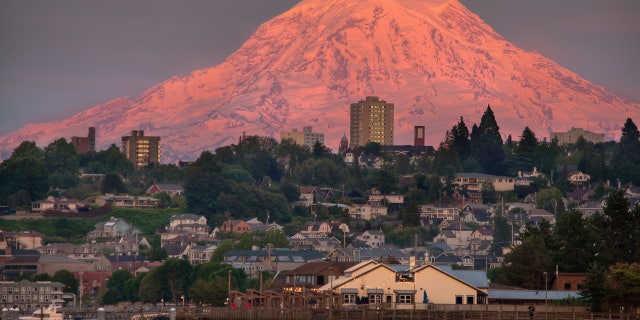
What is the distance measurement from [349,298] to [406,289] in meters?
3.08

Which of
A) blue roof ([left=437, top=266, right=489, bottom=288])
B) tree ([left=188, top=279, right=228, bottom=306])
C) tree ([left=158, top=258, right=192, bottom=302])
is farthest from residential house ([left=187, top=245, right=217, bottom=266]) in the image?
blue roof ([left=437, top=266, right=489, bottom=288])

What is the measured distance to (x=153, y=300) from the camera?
526 feet

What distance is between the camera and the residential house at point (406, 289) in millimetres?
101938

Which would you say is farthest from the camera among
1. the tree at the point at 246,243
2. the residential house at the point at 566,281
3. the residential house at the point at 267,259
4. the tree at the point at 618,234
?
the tree at the point at 246,243

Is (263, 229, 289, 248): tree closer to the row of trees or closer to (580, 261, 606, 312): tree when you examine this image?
the row of trees

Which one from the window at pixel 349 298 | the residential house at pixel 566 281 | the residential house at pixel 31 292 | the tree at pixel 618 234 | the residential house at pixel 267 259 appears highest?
the tree at pixel 618 234

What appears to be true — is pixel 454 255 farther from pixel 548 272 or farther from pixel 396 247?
pixel 548 272

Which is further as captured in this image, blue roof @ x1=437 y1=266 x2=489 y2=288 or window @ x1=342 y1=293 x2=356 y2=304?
blue roof @ x1=437 y1=266 x2=489 y2=288

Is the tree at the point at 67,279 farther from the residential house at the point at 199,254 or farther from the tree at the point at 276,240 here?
the tree at the point at 276,240

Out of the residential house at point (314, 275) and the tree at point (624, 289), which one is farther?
the residential house at point (314, 275)

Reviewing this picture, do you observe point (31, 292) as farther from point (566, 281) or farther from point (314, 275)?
point (566, 281)

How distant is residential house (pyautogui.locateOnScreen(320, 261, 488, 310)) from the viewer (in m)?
102

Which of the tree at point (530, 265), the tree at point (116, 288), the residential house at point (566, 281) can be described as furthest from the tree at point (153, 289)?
the residential house at point (566, 281)

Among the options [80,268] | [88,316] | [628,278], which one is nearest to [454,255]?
[80,268]
